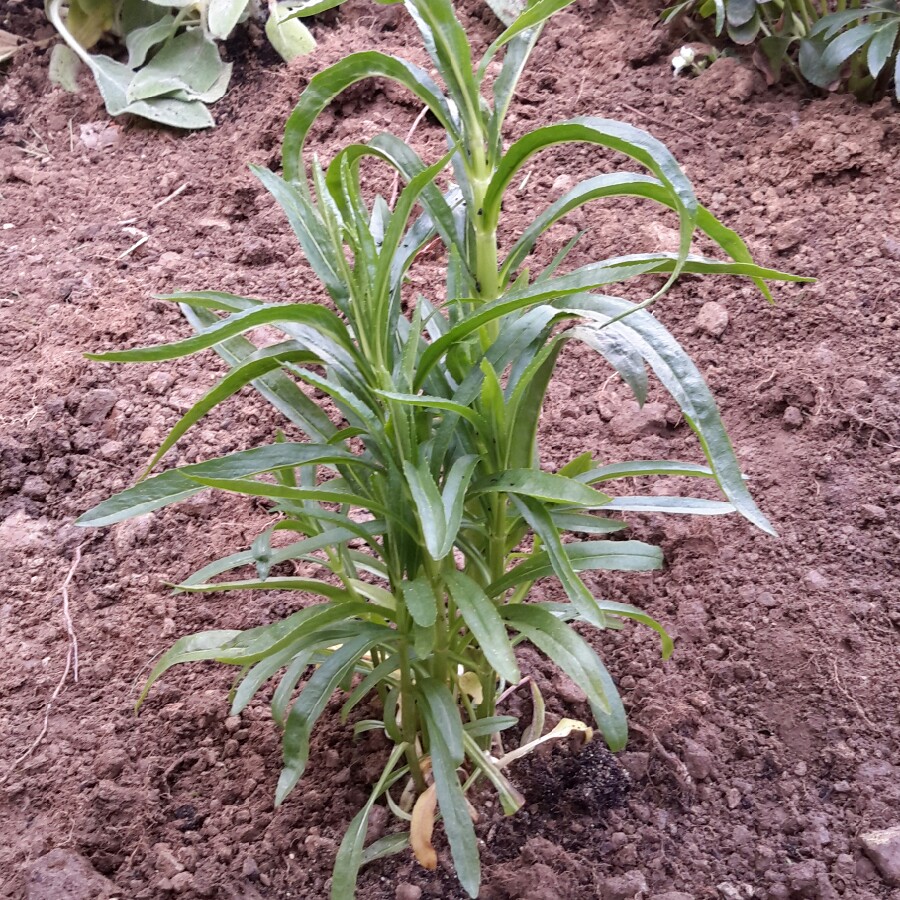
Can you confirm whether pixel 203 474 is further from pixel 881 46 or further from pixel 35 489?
pixel 881 46

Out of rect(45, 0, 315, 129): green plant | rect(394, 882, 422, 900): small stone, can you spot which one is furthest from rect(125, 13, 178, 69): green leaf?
rect(394, 882, 422, 900): small stone

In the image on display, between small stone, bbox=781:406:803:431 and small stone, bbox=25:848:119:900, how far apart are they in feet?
4.76

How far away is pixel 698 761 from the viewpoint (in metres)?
1.37

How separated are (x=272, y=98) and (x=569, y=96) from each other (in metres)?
0.91

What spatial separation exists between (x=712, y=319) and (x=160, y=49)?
2.07 metres

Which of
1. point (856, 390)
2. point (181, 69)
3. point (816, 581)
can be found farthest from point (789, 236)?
point (181, 69)

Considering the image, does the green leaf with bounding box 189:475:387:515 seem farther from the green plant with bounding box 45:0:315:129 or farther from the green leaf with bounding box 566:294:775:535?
the green plant with bounding box 45:0:315:129

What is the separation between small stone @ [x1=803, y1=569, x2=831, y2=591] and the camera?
155 centimetres

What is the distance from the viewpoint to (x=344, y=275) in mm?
1003

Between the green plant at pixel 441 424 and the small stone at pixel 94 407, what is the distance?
0.81m

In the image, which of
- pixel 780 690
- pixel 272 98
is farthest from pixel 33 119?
pixel 780 690

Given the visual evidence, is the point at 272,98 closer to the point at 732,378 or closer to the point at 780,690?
the point at 732,378

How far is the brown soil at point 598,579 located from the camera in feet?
4.30

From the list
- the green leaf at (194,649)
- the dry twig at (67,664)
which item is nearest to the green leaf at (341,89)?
the green leaf at (194,649)
